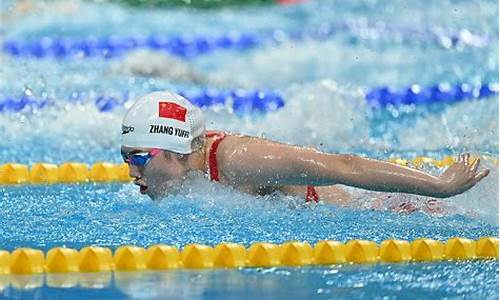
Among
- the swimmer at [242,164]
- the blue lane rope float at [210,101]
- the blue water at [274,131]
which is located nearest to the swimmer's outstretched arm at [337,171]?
the swimmer at [242,164]

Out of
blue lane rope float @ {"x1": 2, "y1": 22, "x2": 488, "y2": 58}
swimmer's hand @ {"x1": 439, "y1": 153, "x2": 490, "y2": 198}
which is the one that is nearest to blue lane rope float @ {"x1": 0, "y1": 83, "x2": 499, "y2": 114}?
blue lane rope float @ {"x1": 2, "y1": 22, "x2": 488, "y2": 58}

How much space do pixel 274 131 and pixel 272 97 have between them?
767 mm

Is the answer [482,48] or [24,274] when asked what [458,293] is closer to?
[24,274]

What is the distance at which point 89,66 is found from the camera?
27.9ft

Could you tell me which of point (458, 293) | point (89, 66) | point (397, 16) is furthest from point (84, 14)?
point (458, 293)

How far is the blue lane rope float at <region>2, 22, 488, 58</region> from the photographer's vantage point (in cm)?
898

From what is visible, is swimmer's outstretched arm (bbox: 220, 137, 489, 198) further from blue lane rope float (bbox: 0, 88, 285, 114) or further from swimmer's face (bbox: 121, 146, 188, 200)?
blue lane rope float (bbox: 0, 88, 285, 114)

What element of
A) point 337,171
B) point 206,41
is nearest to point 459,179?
point 337,171

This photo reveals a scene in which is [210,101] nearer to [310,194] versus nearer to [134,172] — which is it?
[310,194]

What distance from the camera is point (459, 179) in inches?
147

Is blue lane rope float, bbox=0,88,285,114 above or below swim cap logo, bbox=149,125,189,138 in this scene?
above

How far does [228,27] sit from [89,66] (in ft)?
7.07

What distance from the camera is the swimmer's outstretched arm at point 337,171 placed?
3.75 metres

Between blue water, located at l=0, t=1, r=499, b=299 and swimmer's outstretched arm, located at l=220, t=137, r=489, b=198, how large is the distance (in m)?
0.20
